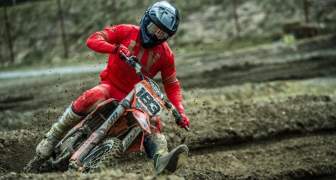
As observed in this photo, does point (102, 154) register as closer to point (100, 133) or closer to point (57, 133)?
point (100, 133)

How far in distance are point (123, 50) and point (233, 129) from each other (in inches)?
170

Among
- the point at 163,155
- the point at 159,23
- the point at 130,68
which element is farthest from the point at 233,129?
the point at 159,23

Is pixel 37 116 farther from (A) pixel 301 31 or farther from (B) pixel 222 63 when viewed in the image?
(A) pixel 301 31

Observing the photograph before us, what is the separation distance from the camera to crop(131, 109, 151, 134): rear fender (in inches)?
261

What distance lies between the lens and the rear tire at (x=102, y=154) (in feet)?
22.2

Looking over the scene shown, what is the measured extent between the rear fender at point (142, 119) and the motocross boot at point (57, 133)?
0.93 m

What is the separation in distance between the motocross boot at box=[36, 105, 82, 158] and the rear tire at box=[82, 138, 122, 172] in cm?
56

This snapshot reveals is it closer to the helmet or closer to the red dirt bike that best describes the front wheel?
the red dirt bike

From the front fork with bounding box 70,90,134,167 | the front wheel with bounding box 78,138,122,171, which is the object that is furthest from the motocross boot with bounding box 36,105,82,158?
the front wheel with bounding box 78,138,122,171

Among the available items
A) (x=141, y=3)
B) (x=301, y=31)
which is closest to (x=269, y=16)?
(x=301, y=31)

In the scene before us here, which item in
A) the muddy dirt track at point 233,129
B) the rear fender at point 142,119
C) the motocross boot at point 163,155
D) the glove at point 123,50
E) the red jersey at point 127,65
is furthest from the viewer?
the muddy dirt track at point 233,129

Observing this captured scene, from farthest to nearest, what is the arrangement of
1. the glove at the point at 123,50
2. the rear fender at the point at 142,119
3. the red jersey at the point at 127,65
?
1. the red jersey at the point at 127,65
2. the glove at the point at 123,50
3. the rear fender at the point at 142,119

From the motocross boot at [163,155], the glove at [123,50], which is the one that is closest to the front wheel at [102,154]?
the motocross boot at [163,155]

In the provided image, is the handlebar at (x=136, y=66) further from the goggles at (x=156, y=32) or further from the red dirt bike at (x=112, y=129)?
the goggles at (x=156, y=32)
